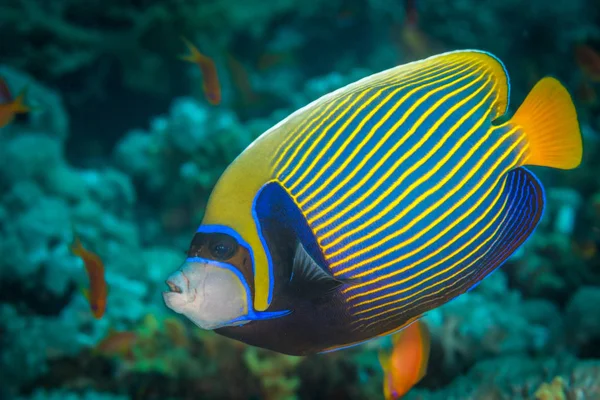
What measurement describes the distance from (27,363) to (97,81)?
16.8ft

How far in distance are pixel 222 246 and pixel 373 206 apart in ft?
1.04

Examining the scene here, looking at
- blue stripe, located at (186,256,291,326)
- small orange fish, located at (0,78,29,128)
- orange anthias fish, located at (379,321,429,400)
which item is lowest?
orange anthias fish, located at (379,321,429,400)

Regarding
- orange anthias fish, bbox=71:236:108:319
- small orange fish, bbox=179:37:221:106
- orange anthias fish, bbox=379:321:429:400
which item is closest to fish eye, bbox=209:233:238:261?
orange anthias fish, bbox=379:321:429:400

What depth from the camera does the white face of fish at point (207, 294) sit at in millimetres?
903

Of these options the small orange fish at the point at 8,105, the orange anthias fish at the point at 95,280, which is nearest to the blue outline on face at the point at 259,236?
the orange anthias fish at the point at 95,280

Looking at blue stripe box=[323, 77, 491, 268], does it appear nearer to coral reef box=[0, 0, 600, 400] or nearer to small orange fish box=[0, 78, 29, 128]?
coral reef box=[0, 0, 600, 400]

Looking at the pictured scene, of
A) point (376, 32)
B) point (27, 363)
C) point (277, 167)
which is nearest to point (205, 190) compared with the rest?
point (27, 363)

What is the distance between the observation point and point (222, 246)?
0.93 m

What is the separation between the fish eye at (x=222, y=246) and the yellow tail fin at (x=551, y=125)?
25.2 inches

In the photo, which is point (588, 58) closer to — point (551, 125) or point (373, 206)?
point (551, 125)

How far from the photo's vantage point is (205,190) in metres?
4.97

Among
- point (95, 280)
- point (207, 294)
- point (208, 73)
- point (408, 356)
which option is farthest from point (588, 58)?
point (207, 294)

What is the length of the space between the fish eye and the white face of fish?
0.02 meters

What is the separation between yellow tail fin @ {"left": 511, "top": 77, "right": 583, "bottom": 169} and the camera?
0.96 metres
